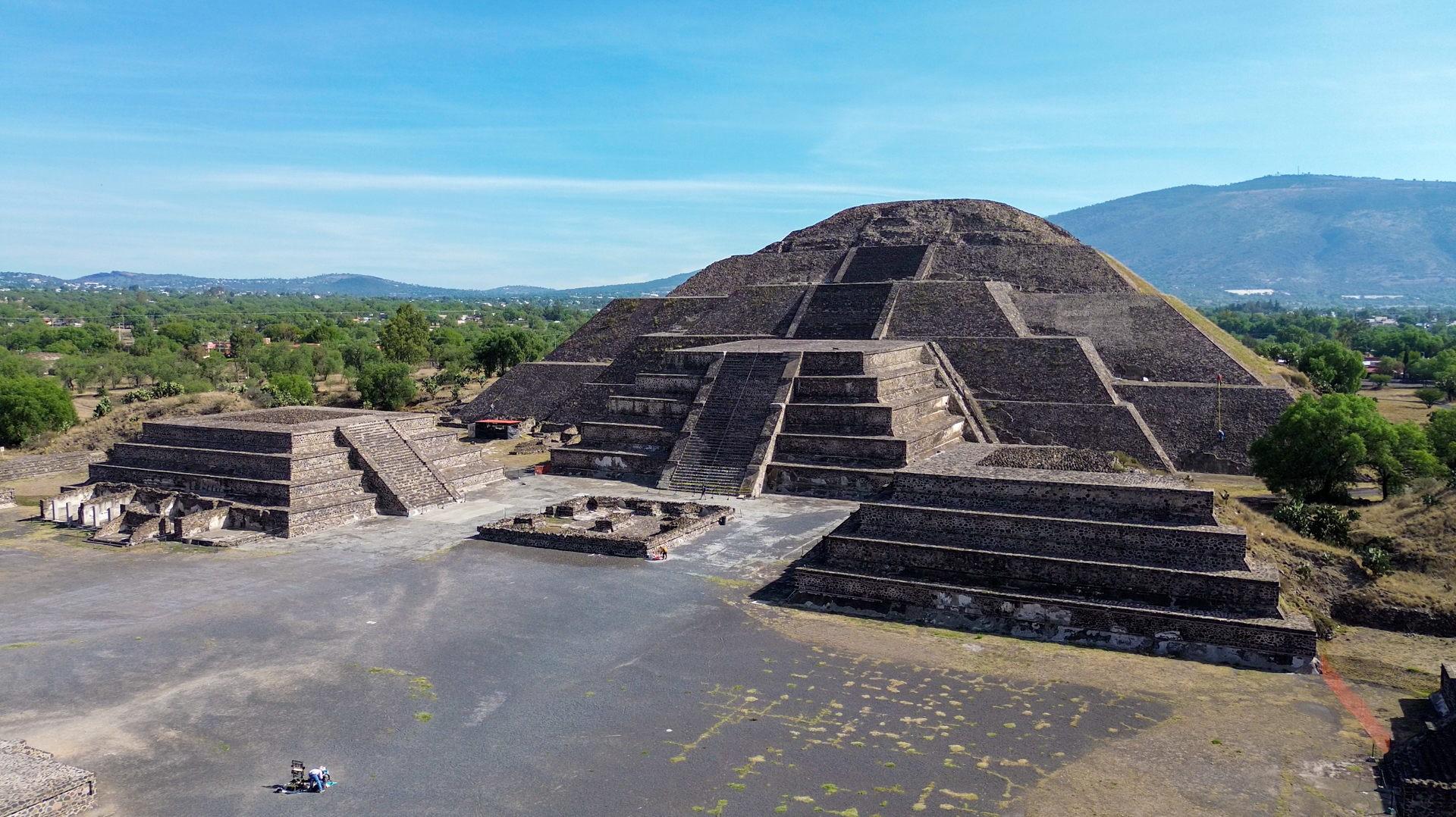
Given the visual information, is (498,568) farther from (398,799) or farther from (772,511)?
(398,799)

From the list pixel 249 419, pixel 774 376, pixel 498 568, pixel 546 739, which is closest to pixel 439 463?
pixel 249 419

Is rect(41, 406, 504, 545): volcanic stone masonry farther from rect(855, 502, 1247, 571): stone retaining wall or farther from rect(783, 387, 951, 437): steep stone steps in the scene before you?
rect(855, 502, 1247, 571): stone retaining wall

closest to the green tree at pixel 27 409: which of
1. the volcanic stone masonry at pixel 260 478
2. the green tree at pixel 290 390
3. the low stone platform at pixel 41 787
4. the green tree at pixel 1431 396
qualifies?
the green tree at pixel 290 390

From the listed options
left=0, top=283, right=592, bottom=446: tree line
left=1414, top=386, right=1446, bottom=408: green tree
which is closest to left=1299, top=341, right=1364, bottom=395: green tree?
left=1414, top=386, right=1446, bottom=408: green tree

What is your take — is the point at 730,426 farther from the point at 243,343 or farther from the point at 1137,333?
the point at 243,343

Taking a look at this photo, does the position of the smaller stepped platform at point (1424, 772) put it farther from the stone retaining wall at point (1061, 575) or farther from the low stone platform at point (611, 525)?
the low stone platform at point (611, 525)

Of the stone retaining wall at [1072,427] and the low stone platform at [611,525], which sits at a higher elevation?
the stone retaining wall at [1072,427]
